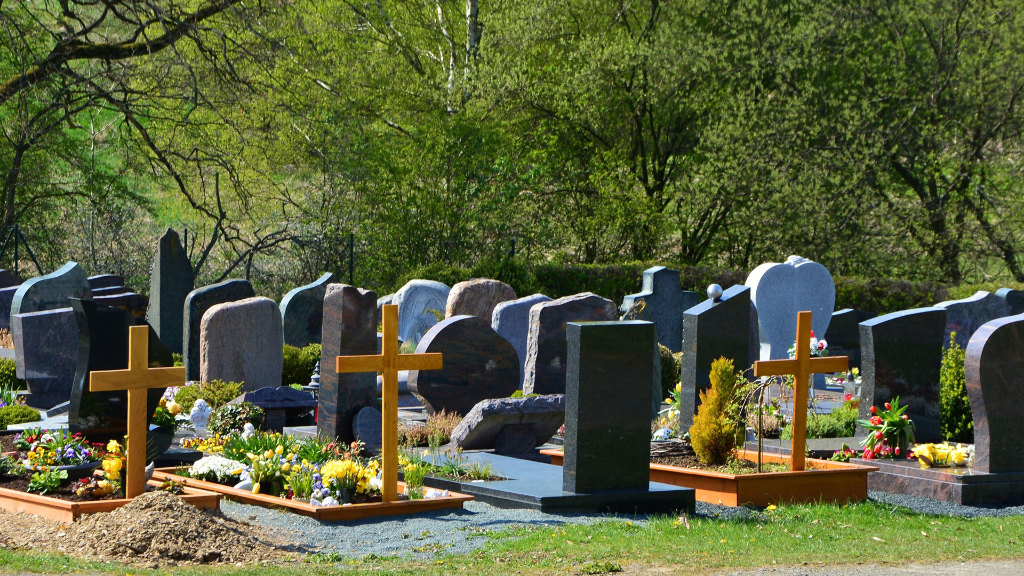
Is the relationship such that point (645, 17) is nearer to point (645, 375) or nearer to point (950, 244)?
point (950, 244)

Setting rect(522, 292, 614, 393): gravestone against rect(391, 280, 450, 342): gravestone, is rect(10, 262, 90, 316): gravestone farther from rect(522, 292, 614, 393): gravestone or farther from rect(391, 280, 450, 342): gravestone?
rect(522, 292, 614, 393): gravestone

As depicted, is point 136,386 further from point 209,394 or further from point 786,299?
point 786,299

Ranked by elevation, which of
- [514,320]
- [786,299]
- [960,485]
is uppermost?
[786,299]

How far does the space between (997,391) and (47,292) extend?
11.7m

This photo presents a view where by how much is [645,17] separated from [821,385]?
14.4 m

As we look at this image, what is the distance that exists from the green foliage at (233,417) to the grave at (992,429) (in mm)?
6411

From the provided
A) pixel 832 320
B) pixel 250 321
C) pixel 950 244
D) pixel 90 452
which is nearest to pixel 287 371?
pixel 250 321

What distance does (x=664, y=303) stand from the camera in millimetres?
18344

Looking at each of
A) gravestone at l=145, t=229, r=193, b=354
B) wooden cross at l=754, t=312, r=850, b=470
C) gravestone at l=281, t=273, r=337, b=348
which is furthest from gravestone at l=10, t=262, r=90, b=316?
wooden cross at l=754, t=312, r=850, b=470

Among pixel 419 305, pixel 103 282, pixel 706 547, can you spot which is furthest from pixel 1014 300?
pixel 103 282

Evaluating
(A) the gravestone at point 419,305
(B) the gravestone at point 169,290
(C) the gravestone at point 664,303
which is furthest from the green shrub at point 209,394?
(C) the gravestone at point 664,303

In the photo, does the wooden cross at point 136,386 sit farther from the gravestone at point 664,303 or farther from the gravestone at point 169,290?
the gravestone at point 664,303

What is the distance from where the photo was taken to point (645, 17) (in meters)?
28.8

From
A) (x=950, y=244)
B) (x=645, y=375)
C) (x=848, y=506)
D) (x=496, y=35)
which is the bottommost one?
(x=848, y=506)
